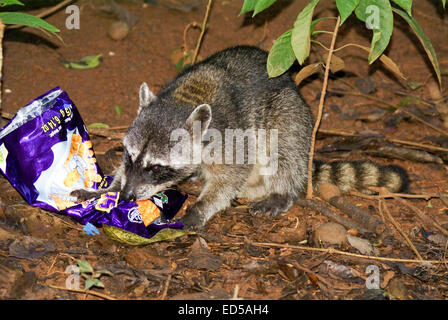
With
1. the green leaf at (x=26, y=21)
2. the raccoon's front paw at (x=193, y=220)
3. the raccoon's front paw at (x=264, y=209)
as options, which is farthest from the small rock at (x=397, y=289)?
the green leaf at (x=26, y=21)

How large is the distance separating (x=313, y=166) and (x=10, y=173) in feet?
9.49

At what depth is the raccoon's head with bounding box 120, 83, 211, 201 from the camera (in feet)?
14.3

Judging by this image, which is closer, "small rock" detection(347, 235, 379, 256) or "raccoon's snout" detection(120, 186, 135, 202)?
"small rock" detection(347, 235, 379, 256)

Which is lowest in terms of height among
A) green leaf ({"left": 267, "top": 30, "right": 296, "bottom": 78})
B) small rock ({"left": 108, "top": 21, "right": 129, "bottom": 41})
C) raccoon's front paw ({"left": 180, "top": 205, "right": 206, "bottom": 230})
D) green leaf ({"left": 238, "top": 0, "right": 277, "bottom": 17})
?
raccoon's front paw ({"left": 180, "top": 205, "right": 206, "bottom": 230})

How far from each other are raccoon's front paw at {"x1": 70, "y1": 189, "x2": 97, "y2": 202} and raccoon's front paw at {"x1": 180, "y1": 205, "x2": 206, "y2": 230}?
873 millimetres

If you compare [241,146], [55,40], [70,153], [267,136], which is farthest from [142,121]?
[55,40]

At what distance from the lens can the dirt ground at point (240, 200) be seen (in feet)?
12.2

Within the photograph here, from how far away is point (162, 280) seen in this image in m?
3.70

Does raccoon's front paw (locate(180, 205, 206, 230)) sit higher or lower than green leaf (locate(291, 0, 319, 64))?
lower

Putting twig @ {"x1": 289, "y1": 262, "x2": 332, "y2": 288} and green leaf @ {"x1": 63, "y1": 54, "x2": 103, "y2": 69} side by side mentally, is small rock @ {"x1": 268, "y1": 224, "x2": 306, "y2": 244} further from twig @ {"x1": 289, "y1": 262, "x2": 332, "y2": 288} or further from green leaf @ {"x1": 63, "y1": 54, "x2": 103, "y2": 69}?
green leaf @ {"x1": 63, "y1": 54, "x2": 103, "y2": 69}

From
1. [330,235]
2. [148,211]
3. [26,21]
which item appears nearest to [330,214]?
[330,235]

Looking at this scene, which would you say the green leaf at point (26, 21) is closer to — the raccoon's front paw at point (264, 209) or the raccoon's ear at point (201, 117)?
the raccoon's ear at point (201, 117)

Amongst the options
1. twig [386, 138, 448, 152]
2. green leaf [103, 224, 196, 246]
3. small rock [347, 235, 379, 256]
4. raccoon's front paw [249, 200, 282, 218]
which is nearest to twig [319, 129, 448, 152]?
twig [386, 138, 448, 152]

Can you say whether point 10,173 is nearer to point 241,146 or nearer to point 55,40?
point 241,146
